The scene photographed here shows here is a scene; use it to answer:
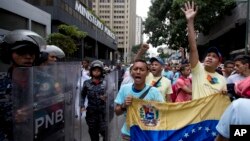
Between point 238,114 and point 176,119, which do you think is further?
point 176,119

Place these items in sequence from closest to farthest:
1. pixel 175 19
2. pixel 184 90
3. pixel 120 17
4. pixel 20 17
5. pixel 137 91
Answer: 1. pixel 137 91
2. pixel 184 90
3. pixel 20 17
4. pixel 175 19
5. pixel 120 17

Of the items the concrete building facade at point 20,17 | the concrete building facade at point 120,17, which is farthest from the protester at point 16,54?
the concrete building facade at point 120,17

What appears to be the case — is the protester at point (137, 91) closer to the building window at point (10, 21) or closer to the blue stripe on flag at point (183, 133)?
the blue stripe on flag at point (183, 133)

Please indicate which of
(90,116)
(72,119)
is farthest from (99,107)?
(72,119)

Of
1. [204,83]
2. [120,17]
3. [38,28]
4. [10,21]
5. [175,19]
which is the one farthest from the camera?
[120,17]

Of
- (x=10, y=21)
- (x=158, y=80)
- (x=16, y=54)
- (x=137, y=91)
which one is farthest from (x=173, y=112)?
(x=10, y=21)

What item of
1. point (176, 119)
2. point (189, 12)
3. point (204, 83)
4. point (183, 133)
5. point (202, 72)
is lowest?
point (183, 133)

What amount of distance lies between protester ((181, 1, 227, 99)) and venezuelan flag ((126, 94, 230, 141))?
183 mm

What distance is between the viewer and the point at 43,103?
11.8 ft

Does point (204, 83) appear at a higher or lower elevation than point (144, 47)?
lower

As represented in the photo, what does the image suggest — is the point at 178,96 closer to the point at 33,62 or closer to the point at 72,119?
the point at 72,119

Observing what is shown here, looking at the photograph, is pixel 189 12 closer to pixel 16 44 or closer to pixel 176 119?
pixel 176 119

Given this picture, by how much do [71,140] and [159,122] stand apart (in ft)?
A: 3.20

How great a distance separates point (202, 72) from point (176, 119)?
2.43 feet
